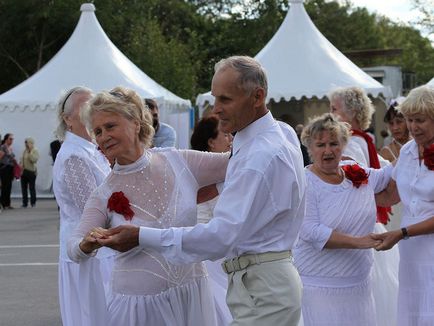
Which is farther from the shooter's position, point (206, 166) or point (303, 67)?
point (303, 67)

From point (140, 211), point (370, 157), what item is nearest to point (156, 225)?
point (140, 211)

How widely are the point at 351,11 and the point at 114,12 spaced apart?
22377mm

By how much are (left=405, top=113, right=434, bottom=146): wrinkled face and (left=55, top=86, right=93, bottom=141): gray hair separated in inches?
78.1

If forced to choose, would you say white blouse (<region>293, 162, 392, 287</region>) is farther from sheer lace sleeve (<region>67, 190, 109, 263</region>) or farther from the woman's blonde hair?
sheer lace sleeve (<region>67, 190, 109, 263</region>)

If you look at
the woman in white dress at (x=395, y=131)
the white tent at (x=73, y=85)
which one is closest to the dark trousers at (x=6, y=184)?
the white tent at (x=73, y=85)

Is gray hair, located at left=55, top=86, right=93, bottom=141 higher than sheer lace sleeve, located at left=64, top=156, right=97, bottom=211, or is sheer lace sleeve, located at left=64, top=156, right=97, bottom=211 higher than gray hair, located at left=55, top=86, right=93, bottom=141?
gray hair, located at left=55, top=86, right=93, bottom=141

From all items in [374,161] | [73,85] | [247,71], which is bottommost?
[73,85]

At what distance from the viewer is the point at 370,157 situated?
795 centimetres

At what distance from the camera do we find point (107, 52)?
26891 mm

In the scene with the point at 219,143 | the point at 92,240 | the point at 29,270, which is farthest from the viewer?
the point at 29,270

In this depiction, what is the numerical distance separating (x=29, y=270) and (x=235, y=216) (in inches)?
371

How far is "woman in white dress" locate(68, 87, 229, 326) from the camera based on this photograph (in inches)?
188

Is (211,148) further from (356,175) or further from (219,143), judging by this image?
(356,175)

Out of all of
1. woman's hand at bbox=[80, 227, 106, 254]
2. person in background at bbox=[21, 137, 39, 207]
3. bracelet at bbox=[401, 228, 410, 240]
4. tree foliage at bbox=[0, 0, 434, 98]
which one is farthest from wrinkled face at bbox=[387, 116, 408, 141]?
tree foliage at bbox=[0, 0, 434, 98]
